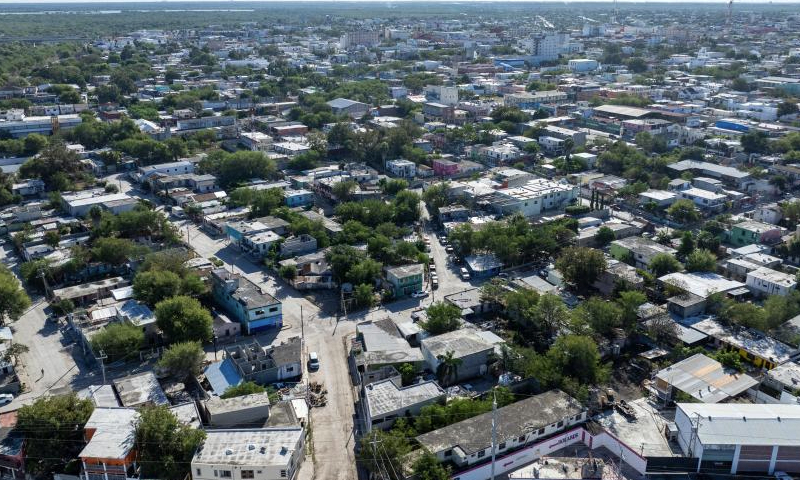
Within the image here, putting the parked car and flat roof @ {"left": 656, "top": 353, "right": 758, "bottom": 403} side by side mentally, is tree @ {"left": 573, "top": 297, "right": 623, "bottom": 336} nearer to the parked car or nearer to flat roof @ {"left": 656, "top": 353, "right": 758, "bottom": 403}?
flat roof @ {"left": 656, "top": 353, "right": 758, "bottom": 403}

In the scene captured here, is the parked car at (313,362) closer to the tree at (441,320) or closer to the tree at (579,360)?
the tree at (441,320)

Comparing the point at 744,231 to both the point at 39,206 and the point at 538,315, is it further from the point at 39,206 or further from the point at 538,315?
the point at 39,206

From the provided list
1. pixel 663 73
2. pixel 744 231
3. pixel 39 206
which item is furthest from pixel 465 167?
pixel 663 73

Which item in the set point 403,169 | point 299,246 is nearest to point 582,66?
point 403,169

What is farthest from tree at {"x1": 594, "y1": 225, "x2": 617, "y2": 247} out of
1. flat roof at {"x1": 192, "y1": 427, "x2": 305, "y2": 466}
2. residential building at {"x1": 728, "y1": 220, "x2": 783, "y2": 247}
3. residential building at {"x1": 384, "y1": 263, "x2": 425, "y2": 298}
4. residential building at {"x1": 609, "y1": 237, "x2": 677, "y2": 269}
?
flat roof at {"x1": 192, "y1": 427, "x2": 305, "y2": 466}

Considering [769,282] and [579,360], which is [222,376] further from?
[769,282]

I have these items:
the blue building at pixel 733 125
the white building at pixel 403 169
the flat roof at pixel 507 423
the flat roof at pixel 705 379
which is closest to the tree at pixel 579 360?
the flat roof at pixel 507 423

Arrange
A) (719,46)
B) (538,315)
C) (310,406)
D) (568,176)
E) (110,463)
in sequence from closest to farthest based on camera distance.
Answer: (110,463), (310,406), (538,315), (568,176), (719,46)
